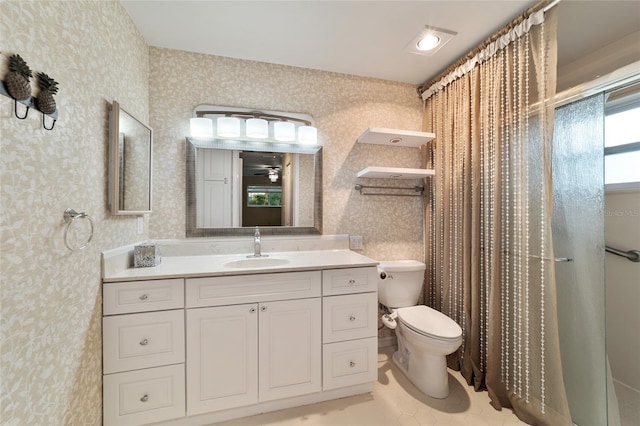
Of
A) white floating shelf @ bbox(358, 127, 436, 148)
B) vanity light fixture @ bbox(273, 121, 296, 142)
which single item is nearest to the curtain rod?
white floating shelf @ bbox(358, 127, 436, 148)

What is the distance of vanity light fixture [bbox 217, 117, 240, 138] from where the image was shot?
1.83m

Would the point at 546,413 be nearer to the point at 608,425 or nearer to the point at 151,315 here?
the point at 608,425

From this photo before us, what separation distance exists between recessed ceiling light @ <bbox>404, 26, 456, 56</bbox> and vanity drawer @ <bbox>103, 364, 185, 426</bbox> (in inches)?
96.8

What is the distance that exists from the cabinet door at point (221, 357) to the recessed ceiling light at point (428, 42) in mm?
2037

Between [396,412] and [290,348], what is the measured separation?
758mm

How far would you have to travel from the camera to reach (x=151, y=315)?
1.28 meters

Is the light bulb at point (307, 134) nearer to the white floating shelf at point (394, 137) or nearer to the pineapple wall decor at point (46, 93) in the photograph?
the white floating shelf at point (394, 137)

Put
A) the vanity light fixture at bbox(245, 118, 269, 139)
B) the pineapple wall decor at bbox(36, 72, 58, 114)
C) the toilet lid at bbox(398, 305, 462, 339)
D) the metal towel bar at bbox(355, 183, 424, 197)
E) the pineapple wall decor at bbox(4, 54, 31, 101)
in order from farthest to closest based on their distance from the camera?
the metal towel bar at bbox(355, 183, 424, 197), the vanity light fixture at bbox(245, 118, 269, 139), the toilet lid at bbox(398, 305, 462, 339), the pineapple wall decor at bbox(36, 72, 58, 114), the pineapple wall decor at bbox(4, 54, 31, 101)

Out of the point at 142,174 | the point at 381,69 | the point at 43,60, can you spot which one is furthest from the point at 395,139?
the point at 43,60

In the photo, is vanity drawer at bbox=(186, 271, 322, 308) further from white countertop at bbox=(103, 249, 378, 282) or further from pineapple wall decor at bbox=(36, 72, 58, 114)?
pineapple wall decor at bbox=(36, 72, 58, 114)

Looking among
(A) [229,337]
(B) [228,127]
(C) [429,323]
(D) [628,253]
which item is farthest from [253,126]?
(D) [628,253]

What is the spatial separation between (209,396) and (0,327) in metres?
0.98

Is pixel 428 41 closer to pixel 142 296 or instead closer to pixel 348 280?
pixel 348 280

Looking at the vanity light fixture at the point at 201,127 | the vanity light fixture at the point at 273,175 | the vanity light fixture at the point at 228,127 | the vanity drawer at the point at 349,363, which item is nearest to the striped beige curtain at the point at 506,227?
the vanity drawer at the point at 349,363
